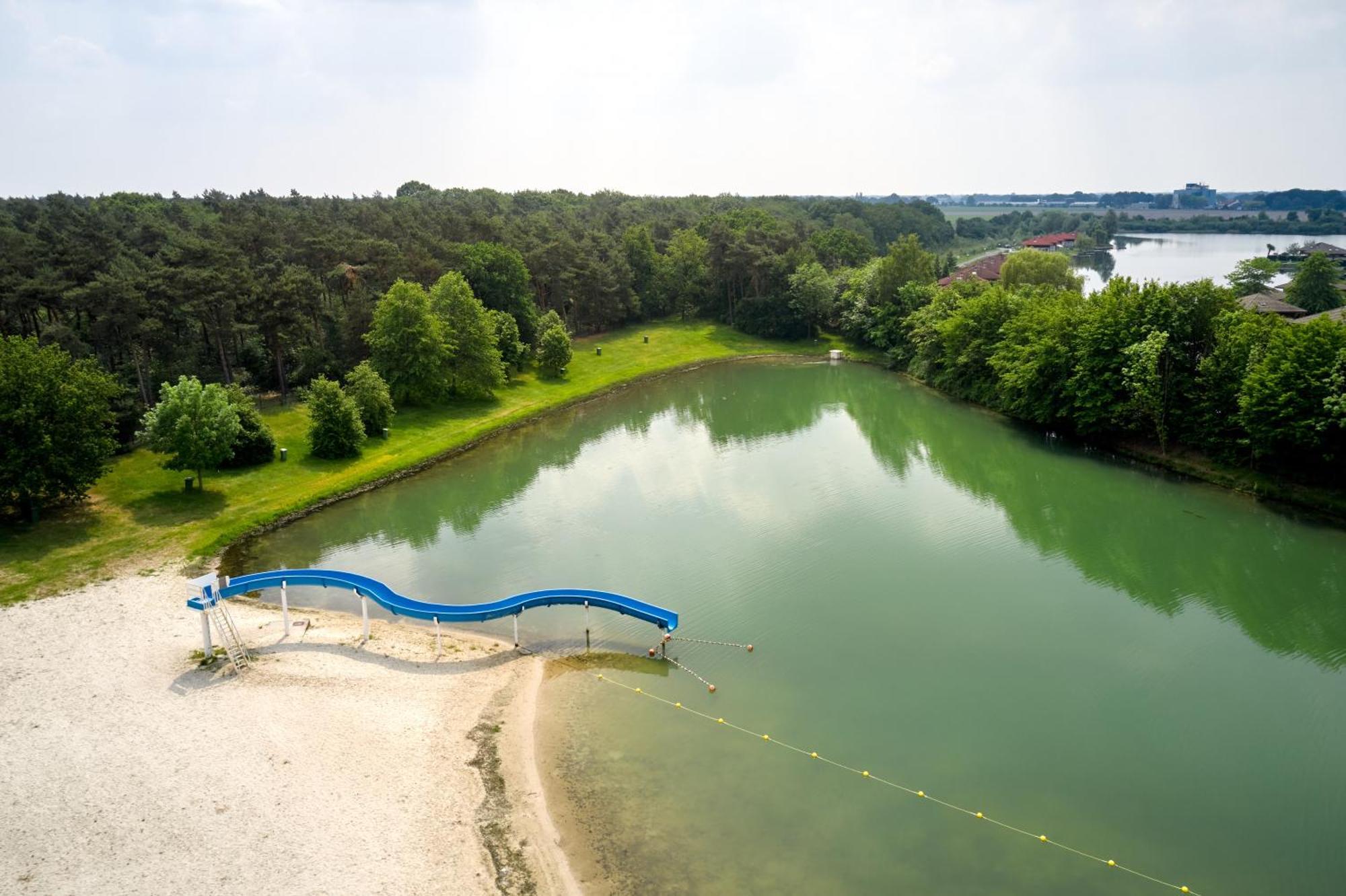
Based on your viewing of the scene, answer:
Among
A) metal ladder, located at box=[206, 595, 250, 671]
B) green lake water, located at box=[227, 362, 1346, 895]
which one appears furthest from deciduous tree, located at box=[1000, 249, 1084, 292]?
metal ladder, located at box=[206, 595, 250, 671]

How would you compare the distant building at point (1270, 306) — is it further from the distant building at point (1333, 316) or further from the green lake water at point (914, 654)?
the green lake water at point (914, 654)

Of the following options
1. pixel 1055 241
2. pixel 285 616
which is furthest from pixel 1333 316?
pixel 1055 241

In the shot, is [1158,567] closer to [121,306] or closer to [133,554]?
[133,554]

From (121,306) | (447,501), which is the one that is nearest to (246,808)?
(447,501)

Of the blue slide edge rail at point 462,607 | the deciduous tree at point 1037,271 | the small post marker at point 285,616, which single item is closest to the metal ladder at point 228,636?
the blue slide edge rail at point 462,607

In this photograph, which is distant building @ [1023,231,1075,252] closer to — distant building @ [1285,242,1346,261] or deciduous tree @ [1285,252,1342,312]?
distant building @ [1285,242,1346,261]

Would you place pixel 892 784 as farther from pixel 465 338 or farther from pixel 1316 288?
pixel 1316 288
